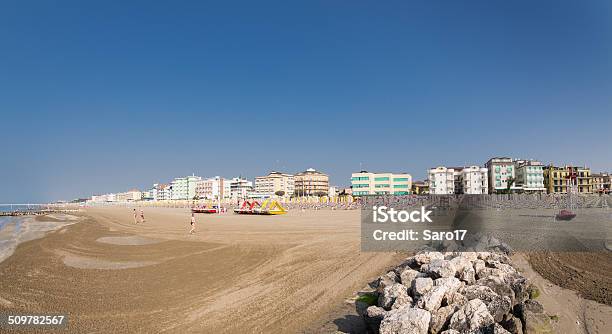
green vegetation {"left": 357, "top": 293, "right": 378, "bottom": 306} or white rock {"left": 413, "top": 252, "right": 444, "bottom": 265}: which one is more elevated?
white rock {"left": 413, "top": 252, "right": 444, "bottom": 265}

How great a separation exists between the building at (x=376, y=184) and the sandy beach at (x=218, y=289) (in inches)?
3913

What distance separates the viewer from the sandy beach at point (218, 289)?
307 inches

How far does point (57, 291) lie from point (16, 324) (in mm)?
3027

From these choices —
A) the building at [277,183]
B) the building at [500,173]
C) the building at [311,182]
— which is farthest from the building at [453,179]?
the building at [277,183]

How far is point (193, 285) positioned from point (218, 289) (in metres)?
1.10

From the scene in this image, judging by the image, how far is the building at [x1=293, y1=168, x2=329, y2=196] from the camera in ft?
568

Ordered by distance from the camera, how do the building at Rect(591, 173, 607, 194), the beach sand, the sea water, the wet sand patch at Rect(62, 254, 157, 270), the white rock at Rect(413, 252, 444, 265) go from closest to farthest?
the beach sand
the white rock at Rect(413, 252, 444, 265)
the wet sand patch at Rect(62, 254, 157, 270)
the sea water
the building at Rect(591, 173, 607, 194)

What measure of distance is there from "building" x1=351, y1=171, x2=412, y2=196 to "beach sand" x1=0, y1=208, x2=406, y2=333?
98154 millimetres

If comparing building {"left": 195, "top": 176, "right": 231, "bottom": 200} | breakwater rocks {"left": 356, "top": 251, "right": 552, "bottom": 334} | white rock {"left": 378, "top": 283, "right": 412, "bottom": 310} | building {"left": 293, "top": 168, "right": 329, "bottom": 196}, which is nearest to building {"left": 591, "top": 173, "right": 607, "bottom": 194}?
building {"left": 293, "top": 168, "right": 329, "bottom": 196}

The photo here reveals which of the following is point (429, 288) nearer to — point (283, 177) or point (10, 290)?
point (10, 290)

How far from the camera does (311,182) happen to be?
175875 millimetres

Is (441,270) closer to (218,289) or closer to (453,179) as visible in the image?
(218,289)

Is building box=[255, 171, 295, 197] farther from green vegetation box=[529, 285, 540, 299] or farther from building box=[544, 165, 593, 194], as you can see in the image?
green vegetation box=[529, 285, 540, 299]

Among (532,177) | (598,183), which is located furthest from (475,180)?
(598,183)
